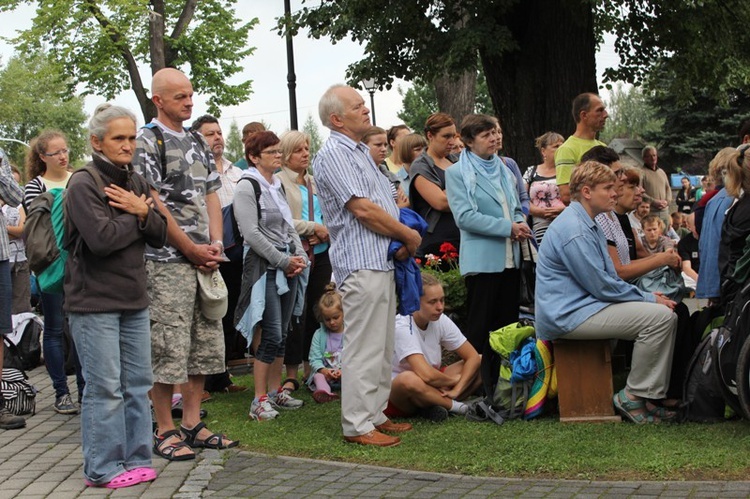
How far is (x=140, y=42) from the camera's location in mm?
34312

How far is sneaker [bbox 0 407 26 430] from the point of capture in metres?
8.00

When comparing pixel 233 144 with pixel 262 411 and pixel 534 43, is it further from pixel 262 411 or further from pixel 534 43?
pixel 262 411

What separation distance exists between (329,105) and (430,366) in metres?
2.09

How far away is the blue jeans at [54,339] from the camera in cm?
872

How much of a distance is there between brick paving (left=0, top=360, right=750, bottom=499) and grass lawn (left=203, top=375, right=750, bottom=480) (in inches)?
6.6

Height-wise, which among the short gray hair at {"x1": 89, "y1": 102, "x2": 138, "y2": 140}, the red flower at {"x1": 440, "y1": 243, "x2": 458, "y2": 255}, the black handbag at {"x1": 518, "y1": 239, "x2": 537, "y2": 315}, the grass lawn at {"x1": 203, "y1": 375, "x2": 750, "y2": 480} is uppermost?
the short gray hair at {"x1": 89, "y1": 102, "x2": 138, "y2": 140}

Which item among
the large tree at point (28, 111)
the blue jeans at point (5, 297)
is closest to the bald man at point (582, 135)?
the blue jeans at point (5, 297)

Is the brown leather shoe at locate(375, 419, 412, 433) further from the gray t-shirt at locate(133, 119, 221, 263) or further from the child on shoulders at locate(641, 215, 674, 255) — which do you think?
the child on shoulders at locate(641, 215, 674, 255)

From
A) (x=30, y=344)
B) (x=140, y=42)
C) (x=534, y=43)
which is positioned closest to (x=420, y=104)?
(x=140, y=42)

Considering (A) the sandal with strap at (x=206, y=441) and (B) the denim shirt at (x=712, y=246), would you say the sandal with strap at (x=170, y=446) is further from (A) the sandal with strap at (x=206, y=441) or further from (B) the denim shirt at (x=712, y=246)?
(B) the denim shirt at (x=712, y=246)

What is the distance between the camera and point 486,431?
7238 millimetres

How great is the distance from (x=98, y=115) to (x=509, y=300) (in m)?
3.80

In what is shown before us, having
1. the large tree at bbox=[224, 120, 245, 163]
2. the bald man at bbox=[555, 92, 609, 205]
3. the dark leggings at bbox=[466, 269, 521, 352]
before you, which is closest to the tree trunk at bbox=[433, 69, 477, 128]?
the bald man at bbox=[555, 92, 609, 205]

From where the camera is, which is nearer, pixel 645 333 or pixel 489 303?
pixel 645 333
